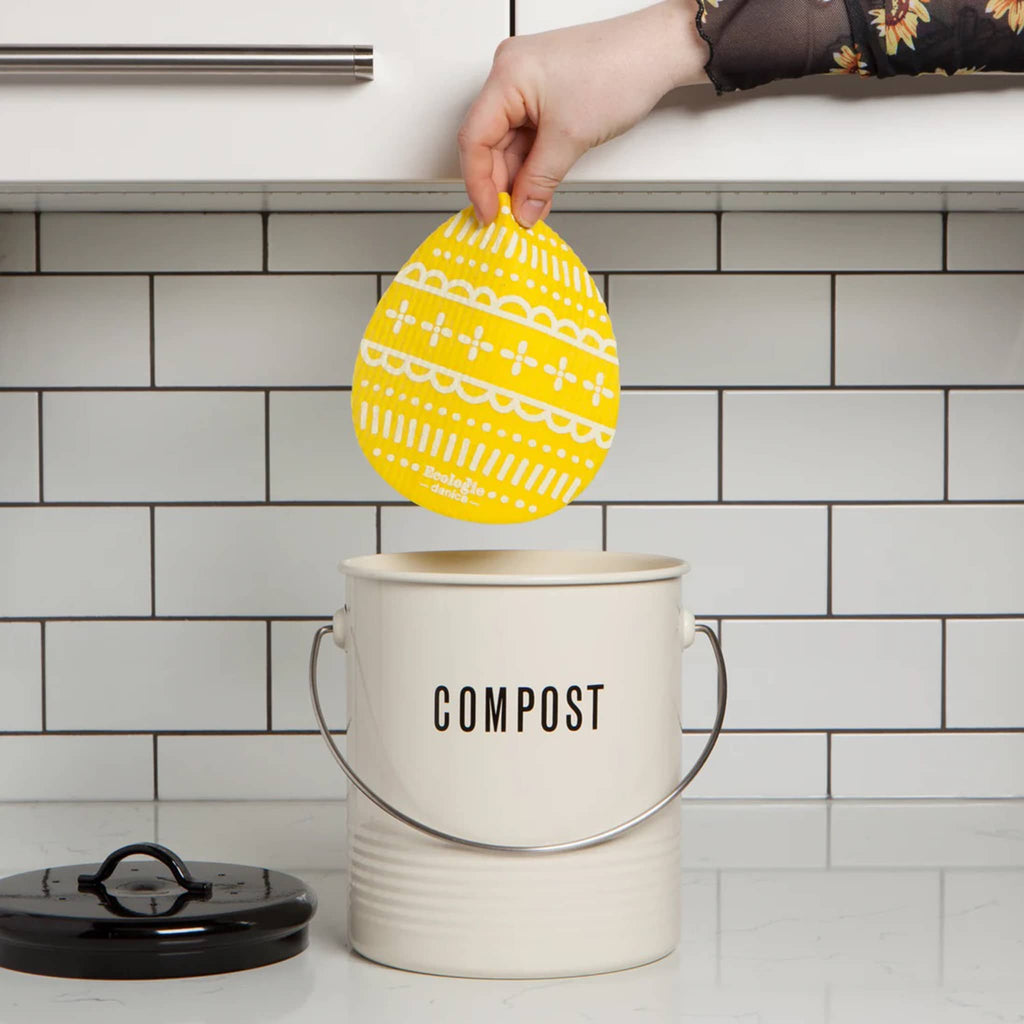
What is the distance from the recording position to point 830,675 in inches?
43.7

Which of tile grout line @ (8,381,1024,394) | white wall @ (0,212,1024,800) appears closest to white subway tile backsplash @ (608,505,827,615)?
white wall @ (0,212,1024,800)

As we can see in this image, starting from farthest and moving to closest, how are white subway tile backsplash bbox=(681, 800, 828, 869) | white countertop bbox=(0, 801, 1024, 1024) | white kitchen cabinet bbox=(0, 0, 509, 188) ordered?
white subway tile backsplash bbox=(681, 800, 828, 869)
white kitchen cabinet bbox=(0, 0, 509, 188)
white countertop bbox=(0, 801, 1024, 1024)

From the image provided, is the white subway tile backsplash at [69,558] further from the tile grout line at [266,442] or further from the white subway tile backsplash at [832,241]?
the white subway tile backsplash at [832,241]

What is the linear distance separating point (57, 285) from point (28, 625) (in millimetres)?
292

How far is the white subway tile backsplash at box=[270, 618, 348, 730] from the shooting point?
1102 mm

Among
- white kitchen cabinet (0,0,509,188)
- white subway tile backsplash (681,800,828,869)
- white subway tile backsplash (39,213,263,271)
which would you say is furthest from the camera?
white subway tile backsplash (39,213,263,271)

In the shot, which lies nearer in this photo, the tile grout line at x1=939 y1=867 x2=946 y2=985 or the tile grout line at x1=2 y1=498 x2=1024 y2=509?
the tile grout line at x1=939 y1=867 x2=946 y2=985

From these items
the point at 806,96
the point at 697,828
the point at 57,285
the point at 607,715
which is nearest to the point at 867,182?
the point at 806,96

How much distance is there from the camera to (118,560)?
3.59 ft

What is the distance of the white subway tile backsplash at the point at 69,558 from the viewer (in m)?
1.09

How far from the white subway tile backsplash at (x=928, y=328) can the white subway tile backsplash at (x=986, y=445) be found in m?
0.02

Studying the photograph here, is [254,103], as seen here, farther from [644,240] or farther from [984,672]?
[984,672]

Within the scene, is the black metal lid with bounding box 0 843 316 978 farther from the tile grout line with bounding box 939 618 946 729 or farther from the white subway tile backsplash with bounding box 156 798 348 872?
the tile grout line with bounding box 939 618 946 729

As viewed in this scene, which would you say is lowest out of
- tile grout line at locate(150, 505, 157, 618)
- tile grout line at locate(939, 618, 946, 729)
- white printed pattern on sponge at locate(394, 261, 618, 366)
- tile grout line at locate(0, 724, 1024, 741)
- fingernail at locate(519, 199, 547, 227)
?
tile grout line at locate(0, 724, 1024, 741)
